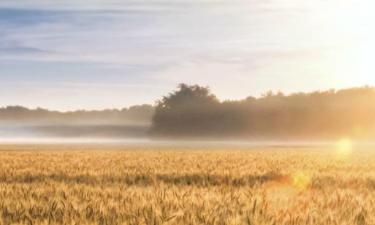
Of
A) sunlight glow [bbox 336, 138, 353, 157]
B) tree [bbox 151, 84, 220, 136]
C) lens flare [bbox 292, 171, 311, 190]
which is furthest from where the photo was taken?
tree [bbox 151, 84, 220, 136]

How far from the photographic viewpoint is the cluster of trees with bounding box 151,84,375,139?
8225 cm

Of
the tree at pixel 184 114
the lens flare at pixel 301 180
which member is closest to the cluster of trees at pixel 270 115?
the tree at pixel 184 114

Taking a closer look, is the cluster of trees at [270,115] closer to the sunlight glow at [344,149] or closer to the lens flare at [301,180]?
the sunlight glow at [344,149]

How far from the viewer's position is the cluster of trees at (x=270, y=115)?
82.2m

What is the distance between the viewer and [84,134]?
371ft

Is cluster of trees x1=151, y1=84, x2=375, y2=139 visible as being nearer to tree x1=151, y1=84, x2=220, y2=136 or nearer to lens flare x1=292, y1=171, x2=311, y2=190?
tree x1=151, y1=84, x2=220, y2=136

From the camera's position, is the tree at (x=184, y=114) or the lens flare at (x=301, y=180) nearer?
the lens flare at (x=301, y=180)

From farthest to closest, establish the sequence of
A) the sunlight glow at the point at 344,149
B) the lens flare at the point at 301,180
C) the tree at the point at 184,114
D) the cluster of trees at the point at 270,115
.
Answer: the tree at the point at 184,114 < the cluster of trees at the point at 270,115 < the sunlight glow at the point at 344,149 < the lens flare at the point at 301,180

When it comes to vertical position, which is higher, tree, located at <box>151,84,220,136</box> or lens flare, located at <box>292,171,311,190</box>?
tree, located at <box>151,84,220,136</box>

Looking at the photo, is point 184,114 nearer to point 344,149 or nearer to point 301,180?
point 344,149

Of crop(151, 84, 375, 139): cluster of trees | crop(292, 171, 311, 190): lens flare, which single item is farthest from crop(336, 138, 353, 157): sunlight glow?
crop(292, 171, 311, 190): lens flare

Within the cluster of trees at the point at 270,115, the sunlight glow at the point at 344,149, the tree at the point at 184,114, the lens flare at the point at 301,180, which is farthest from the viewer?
the tree at the point at 184,114

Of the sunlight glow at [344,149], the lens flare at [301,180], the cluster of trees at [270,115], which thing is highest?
the cluster of trees at [270,115]

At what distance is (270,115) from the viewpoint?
3359 inches
